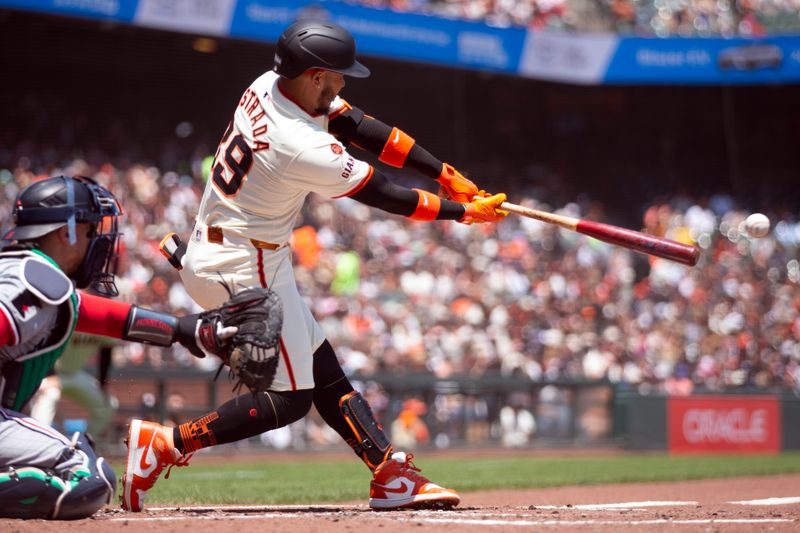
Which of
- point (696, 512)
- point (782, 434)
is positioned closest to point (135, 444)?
point (696, 512)

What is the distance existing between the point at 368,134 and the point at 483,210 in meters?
0.67

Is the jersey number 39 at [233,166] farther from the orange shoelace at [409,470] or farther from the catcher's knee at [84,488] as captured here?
the orange shoelace at [409,470]

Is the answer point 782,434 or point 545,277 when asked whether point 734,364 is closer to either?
point 782,434

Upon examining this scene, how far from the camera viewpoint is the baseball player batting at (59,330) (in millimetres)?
3697

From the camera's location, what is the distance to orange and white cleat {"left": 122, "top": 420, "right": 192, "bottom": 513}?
14.7 feet

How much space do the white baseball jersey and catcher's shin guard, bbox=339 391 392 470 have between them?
358 millimetres


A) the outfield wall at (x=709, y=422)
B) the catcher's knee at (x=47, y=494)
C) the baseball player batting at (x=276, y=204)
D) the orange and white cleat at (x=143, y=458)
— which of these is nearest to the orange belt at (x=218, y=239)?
the baseball player batting at (x=276, y=204)

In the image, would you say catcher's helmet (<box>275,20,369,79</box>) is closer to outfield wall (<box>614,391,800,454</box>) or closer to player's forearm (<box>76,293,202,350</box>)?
player's forearm (<box>76,293,202,350</box>)

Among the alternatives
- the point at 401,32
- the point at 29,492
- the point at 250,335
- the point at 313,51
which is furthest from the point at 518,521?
the point at 401,32

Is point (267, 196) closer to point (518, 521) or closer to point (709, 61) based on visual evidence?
point (518, 521)

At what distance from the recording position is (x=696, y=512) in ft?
15.8

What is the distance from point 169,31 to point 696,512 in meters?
14.5

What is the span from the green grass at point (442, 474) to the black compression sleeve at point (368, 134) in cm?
218

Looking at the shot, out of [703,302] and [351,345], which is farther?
[703,302]
